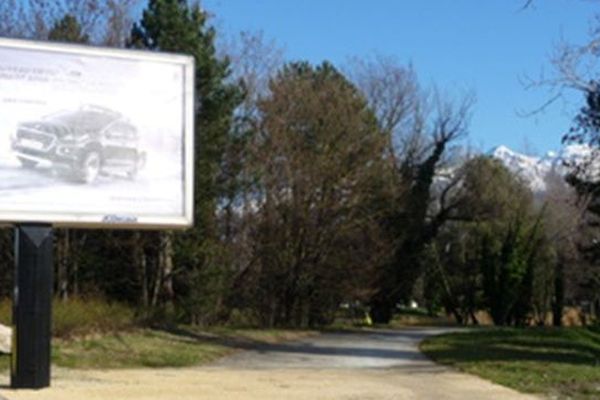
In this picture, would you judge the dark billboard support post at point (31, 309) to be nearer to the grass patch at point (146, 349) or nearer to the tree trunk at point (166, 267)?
the grass patch at point (146, 349)

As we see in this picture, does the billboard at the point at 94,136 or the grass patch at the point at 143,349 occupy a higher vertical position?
the billboard at the point at 94,136

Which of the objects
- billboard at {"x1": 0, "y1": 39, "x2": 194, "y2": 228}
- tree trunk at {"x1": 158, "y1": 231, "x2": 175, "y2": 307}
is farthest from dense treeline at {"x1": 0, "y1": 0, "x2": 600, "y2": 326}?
billboard at {"x1": 0, "y1": 39, "x2": 194, "y2": 228}

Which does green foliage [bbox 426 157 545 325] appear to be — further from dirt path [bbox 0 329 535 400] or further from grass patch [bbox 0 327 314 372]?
dirt path [bbox 0 329 535 400]

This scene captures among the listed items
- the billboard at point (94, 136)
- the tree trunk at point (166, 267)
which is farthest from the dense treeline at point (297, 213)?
the billboard at point (94, 136)

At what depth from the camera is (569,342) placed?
3161 cm

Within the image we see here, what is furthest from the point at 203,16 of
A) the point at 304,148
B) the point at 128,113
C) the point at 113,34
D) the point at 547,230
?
the point at 547,230

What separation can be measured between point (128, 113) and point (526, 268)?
161 feet

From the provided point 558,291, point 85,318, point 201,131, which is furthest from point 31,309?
point 558,291

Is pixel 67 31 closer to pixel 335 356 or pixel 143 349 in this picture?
pixel 143 349

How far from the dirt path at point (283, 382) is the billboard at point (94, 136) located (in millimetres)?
2715

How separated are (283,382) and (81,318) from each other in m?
7.72

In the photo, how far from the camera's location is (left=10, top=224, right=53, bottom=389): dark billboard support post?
15.0 meters

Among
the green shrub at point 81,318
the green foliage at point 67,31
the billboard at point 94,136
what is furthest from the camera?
the green foliage at point 67,31

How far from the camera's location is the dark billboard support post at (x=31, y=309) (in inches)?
589
